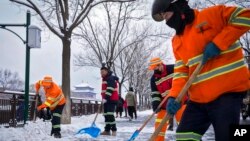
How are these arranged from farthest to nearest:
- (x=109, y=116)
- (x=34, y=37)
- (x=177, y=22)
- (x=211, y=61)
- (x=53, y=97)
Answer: (x=34, y=37) → (x=109, y=116) → (x=53, y=97) → (x=177, y=22) → (x=211, y=61)

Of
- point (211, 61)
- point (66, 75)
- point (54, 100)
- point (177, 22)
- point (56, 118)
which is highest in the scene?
point (66, 75)

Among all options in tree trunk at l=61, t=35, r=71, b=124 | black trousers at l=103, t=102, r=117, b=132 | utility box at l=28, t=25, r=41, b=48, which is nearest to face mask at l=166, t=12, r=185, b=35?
black trousers at l=103, t=102, r=117, b=132

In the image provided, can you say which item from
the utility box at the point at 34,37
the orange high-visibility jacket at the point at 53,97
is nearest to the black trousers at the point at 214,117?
the orange high-visibility jacket at the point at 53,97

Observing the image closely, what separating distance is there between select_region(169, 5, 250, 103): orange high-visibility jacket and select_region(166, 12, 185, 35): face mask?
0.05 metres

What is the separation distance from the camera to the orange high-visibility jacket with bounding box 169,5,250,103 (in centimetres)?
294

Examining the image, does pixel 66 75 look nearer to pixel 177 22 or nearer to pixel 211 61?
pixel 177 22

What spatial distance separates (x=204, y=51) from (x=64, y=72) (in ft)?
38.0

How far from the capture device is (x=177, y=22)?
127 inches

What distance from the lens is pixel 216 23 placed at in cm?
305

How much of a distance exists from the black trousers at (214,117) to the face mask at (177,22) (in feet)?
2.16

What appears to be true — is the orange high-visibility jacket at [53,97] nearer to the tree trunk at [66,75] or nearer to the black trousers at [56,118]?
the black trousers at [56,118]

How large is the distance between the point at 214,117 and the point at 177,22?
2.95ft

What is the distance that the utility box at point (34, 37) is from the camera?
11914mm

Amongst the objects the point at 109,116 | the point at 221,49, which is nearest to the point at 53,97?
the point at 109,116
